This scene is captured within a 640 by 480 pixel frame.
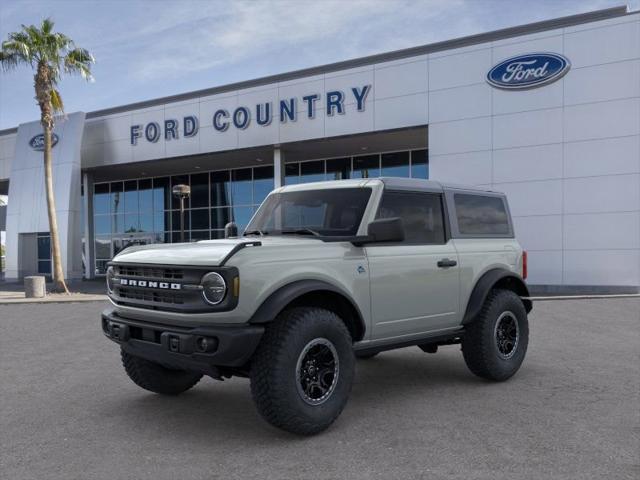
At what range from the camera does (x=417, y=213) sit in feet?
17.5

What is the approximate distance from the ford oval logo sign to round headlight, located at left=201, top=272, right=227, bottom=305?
53.4ft

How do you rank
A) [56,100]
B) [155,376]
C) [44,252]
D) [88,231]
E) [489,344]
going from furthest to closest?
[88,231] → [44,252] → [56,100] → [489,344] → [155,376]

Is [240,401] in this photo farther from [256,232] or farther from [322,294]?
[256,232]

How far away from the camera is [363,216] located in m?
4.85

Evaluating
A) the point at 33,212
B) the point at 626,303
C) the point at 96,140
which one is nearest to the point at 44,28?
the point at 96,140

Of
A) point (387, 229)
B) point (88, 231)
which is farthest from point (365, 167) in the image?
point (387, 229)

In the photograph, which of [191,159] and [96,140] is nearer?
[191,159]

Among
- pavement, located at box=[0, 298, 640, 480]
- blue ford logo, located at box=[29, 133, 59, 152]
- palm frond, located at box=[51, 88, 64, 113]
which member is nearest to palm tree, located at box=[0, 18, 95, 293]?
palm frond, located at box=[51, 88, 64, 113]

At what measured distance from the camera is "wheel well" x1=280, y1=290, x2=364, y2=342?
14.5 feet

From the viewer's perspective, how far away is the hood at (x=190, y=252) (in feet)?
13.0

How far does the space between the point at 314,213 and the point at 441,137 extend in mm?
14610

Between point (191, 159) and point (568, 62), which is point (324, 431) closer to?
point (568, 62)

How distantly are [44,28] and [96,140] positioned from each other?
726 cm

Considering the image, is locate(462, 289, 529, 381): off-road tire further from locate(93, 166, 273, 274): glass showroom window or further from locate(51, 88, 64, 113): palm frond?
locate(93, 166, 273, 274): glass showroom window
